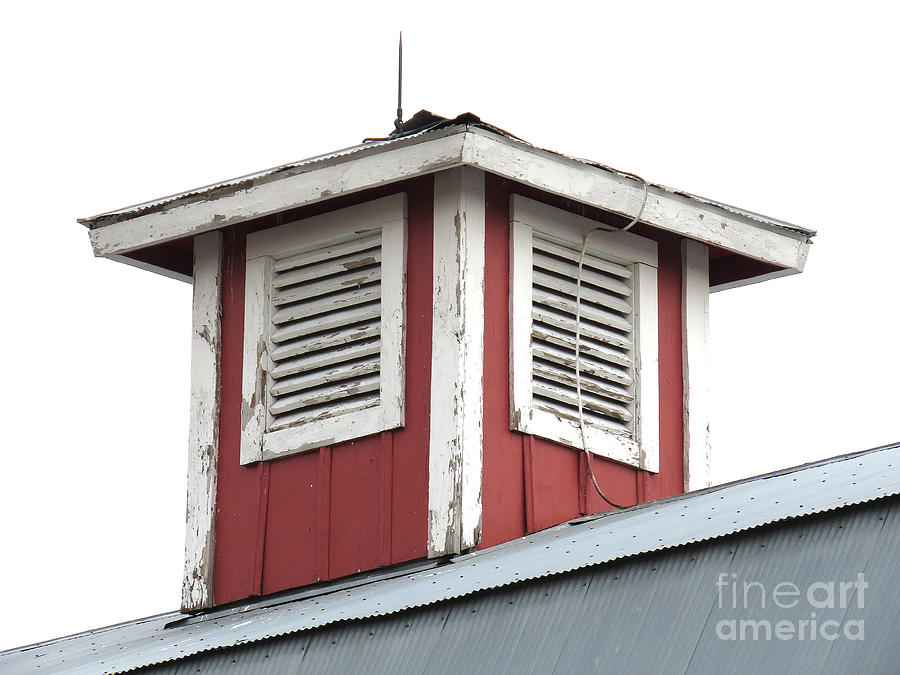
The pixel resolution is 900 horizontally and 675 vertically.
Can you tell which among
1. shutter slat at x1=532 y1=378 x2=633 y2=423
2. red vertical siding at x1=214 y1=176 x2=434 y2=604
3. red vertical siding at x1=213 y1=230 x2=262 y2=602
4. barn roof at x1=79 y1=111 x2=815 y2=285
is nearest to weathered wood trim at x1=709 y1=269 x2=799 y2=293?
barn roof at x1=79 y1=111 x2=815 y2=285

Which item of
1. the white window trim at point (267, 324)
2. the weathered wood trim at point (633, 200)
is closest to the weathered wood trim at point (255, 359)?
the white window trim at point (267, 324)

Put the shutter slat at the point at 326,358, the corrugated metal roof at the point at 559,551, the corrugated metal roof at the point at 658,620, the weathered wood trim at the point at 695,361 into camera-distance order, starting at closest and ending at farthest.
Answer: the corrugated metal roof at the point at 658,620 → the corrugated metal roof at the point at 559,551 → the shutter slat at the point at 326,358 → the weathered wood trim at the point at 695,361

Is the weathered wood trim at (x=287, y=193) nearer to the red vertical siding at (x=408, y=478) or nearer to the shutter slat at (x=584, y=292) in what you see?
the red vertical siding at (x=408, y=478)

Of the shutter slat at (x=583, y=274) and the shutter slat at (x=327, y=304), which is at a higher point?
the shutter slat at (x=583, y=274)

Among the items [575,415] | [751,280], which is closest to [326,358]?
[575,415]

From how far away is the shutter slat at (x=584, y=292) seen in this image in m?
10.8

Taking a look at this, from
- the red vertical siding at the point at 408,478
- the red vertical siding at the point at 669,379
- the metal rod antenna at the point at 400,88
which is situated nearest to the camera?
the red vertical siding at the point at 408,478

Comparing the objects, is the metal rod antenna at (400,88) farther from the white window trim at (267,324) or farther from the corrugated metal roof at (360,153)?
the white window trim at (267,324)

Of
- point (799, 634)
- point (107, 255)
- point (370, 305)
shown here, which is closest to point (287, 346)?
point (370, 305)

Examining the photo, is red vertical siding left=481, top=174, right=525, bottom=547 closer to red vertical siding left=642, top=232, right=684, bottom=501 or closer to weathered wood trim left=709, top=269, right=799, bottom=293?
red vertical siding left=642, top=232, right=684, bottom=501

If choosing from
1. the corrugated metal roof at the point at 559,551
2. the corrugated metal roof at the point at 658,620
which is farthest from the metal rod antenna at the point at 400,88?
the corrugated metal roof at the point at 658,620

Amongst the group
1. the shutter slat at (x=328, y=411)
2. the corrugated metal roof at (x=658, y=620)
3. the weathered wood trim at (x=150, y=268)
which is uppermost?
the weathered wood trim at (x=150, y=268)

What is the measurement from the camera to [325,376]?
10.7 metres

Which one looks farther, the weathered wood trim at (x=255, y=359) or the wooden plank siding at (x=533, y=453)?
the weathered wood trim at (x=255, y=359)
